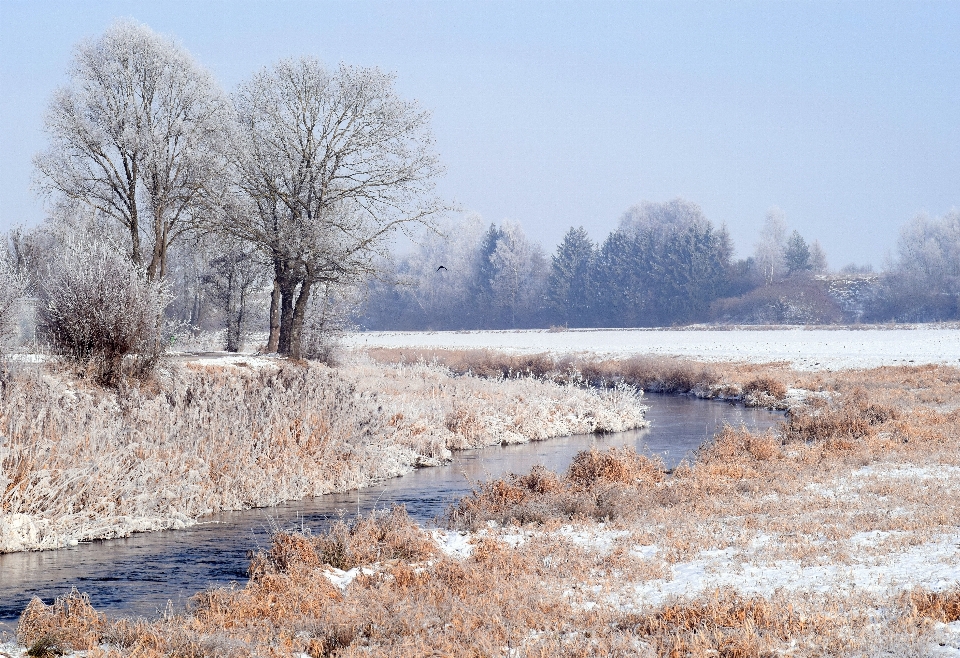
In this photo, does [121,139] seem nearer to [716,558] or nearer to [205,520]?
[205,520]

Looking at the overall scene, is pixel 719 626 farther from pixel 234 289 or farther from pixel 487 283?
pixel 487 283

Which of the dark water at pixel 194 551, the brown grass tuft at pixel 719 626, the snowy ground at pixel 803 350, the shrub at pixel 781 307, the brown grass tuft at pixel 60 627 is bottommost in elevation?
the dark water at pixel 194 551

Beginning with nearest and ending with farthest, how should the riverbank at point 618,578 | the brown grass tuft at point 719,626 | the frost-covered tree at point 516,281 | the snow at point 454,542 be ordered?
the brown grass tuft at point 719,626 → the riverbank at point 618,578 → the snow at point 454,542 → the frost-covered tree at point 516,281

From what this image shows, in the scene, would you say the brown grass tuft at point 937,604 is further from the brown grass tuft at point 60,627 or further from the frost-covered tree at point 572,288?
the frost-covered tree at point 572,288

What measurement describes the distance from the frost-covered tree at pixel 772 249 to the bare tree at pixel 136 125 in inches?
3177

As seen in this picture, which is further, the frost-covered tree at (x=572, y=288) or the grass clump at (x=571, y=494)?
the frost-covered tree at (x=572, y=288)

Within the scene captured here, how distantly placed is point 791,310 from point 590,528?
86833 millimetres

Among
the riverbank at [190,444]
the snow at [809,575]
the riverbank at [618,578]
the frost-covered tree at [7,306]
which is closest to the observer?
the riverbank at [618,578]

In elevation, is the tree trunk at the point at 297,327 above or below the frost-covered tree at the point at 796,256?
below

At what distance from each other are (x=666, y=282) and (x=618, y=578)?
9525 centimetres

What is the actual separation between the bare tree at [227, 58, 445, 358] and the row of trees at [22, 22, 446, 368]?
0.05m

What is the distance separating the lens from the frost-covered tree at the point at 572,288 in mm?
107375

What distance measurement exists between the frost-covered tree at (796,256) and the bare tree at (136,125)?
289ft

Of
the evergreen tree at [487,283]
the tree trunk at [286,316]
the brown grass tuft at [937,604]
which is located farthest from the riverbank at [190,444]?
the evergreen tree at [487,283]
